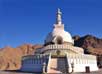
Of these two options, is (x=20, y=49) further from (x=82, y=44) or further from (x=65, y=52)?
(x=65, y=52)

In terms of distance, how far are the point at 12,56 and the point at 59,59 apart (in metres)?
82.4

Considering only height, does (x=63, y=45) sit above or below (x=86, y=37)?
below

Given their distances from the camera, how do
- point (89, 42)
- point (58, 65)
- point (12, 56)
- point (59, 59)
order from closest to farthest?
point (58, 65), point (59, 59), point (12, 56), point (89, 42)

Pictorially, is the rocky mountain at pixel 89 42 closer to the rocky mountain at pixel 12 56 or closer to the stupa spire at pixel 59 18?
the rocky mountain at pixel 12 56

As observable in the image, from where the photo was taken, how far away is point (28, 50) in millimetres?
139875

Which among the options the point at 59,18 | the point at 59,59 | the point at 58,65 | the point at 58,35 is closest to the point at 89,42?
the point at 59,18

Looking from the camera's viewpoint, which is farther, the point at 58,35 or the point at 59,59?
the point at 58,35

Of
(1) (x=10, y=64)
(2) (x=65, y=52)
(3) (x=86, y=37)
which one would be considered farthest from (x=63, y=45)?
(3) (x=86, y=37)

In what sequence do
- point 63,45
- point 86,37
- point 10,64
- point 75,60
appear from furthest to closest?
point 86,37
point 10,64
point 63,45
point 75,60

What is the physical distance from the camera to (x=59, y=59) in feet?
137

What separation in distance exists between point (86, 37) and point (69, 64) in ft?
312

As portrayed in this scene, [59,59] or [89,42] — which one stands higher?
[89,42]

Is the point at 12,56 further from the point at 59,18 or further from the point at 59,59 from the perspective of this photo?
the point at 59,59

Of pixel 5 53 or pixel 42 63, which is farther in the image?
pixel 5 53
